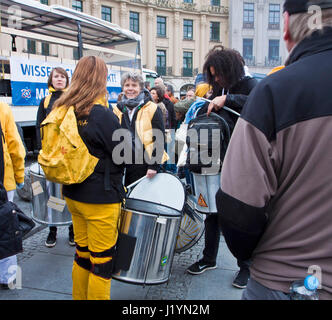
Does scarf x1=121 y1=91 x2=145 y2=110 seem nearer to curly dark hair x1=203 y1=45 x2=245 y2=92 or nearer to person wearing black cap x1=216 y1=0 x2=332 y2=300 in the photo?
curly dark hair x1=203 y1=45 x2=245 y2=92

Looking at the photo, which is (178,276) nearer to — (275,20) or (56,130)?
(56,130)

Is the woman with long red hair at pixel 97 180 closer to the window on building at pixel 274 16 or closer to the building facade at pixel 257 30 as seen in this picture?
the building facade at pixel 257 30

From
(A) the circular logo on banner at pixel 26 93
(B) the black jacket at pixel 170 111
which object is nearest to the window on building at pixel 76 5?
(A) the circular logo on banner at pixel 26 93

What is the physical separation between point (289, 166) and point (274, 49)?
39943mm

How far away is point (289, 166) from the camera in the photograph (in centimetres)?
106

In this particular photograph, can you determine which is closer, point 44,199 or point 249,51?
point 44,199

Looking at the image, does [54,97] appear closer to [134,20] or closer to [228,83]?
[228,83]

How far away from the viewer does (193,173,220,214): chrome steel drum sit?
2596 millimetres

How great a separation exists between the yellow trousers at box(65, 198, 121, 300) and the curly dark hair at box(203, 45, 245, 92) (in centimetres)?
134

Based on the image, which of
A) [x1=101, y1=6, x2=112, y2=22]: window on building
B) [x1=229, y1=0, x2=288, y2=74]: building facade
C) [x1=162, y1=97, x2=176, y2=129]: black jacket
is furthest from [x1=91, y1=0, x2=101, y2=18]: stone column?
[x1=162, y1=97, x2=176, y2=129]: black jacket

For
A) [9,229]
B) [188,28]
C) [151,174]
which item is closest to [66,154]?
[9,229]

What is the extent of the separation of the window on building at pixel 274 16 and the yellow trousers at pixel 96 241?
39930 mm

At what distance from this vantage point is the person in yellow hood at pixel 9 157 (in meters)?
2.63

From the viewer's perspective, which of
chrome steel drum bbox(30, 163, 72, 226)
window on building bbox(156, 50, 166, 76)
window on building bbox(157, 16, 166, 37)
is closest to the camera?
chrome steel drum bbox(30, 163, 72, 226)
